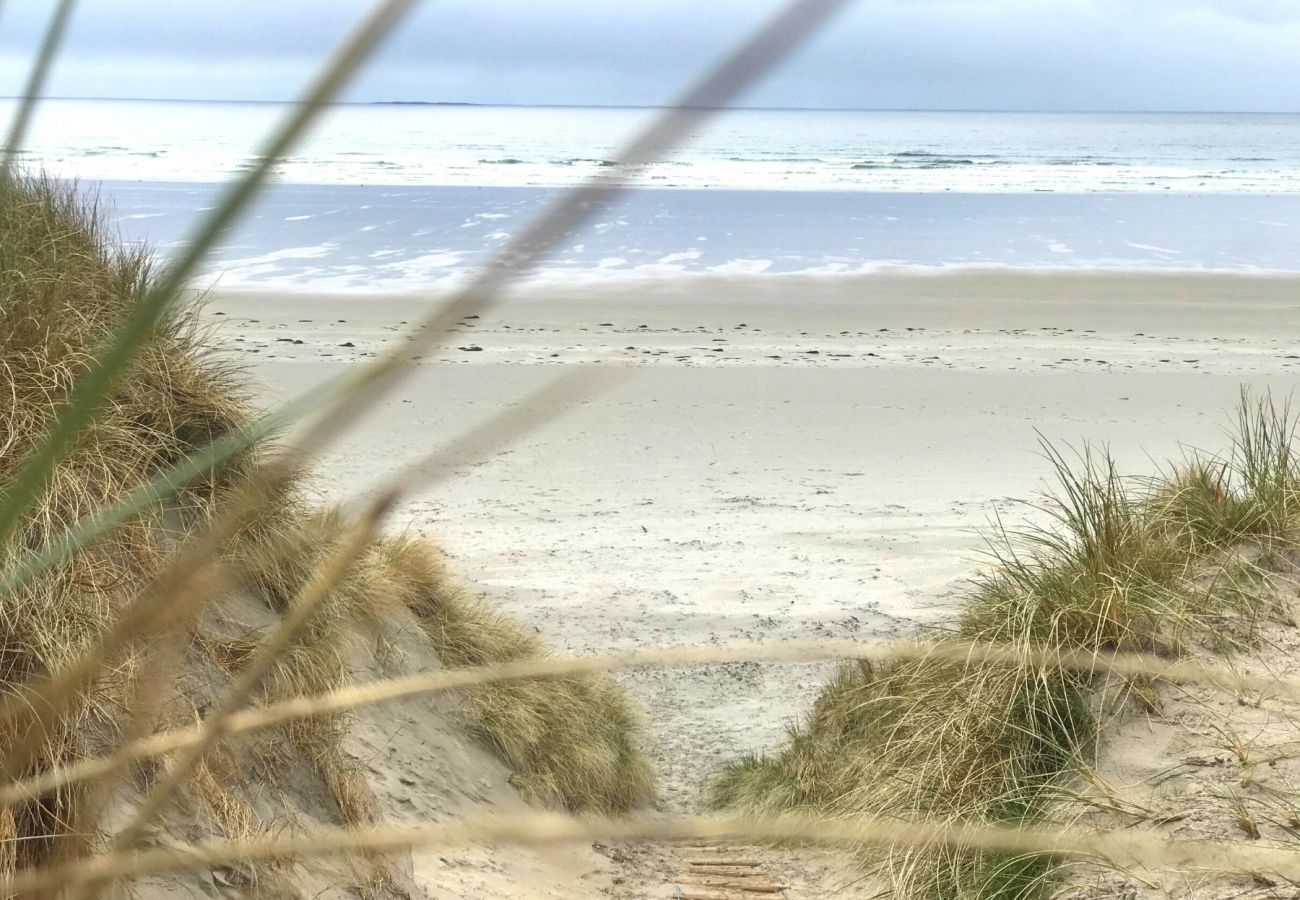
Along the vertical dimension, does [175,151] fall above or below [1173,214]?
above

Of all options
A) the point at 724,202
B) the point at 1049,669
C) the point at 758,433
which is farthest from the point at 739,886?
the point at 724,202

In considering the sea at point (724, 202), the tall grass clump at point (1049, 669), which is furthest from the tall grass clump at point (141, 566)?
the tall grass clump at point (1049, 669)

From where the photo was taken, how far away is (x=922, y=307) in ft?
56.3

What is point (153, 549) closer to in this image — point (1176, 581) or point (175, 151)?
point (1176, 581)

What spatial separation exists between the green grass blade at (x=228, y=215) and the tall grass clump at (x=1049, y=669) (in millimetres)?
2400

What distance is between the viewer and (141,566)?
256 cm

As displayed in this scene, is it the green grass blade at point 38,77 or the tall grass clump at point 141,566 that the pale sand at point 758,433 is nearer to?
the tall grass clump at point 141,566

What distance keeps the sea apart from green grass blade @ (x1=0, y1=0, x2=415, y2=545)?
10 centimetres

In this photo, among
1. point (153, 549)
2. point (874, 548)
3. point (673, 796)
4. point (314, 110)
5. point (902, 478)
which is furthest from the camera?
point (902, 478)

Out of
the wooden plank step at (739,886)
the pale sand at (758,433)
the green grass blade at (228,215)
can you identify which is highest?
the green grass blade at (228,215)

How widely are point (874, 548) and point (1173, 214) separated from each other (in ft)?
85.8

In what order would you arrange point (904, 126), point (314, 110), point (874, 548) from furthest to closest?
point (904, 126) < point (874, 548) < point (314, 110)

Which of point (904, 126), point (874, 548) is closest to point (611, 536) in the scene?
point (874, 548)

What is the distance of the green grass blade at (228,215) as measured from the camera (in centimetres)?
36
